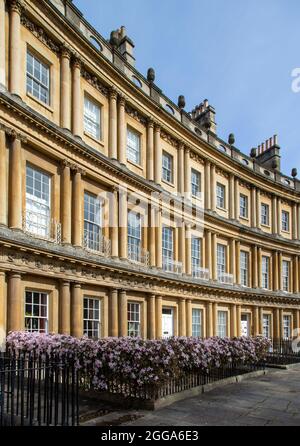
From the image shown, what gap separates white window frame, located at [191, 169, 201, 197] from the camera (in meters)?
24.5

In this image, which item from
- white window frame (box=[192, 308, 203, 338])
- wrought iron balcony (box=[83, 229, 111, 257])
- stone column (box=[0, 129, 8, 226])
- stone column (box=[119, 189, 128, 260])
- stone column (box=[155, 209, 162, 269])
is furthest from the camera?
white window frame (box=[192, 308, 203, 338])

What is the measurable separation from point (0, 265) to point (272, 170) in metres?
24.3

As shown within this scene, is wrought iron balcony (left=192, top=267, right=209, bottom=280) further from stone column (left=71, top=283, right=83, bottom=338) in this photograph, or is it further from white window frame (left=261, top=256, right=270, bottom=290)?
stone column (left=71, top=283, right=83, bottom=338)

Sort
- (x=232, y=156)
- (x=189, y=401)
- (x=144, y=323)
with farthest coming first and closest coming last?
(x=232, y=156), (x=144, y=323), (x=189, y=401)

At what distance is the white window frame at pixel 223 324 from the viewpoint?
2577cm

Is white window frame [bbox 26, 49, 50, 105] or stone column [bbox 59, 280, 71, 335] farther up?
white window frame [bbox 26, 49, 50, 105]

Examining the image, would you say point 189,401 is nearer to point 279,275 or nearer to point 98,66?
point 98,66

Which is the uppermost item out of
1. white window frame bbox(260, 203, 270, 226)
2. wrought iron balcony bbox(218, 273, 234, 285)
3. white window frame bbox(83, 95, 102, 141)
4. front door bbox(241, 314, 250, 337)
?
white window frame bbox(83, 95, 102, 141)

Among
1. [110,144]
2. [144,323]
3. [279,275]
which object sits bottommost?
[144,323]

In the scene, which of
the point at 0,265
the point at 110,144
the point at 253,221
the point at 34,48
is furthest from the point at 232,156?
the point at 0,265

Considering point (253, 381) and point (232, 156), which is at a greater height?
point (232, 156)

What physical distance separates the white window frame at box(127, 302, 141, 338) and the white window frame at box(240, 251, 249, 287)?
11.0 metres

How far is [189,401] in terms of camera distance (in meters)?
10.7

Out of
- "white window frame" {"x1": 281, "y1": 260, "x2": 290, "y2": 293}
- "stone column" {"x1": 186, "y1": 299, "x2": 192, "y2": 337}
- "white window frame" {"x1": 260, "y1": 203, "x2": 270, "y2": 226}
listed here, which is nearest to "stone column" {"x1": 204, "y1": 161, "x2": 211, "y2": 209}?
"stone column" {"x1": 186, "y1": 299, "x2": 192, "y2": 337}
